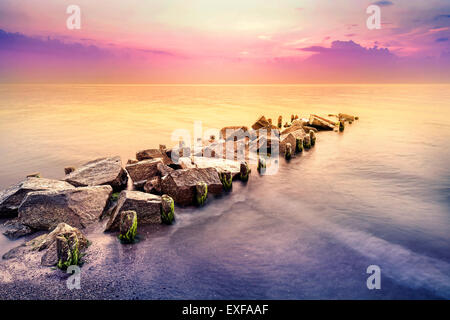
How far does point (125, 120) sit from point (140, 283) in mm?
32191

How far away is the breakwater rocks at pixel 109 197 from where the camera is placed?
7.39 meters

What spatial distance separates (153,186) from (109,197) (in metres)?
1.60

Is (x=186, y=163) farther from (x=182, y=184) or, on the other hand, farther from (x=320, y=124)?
(x=320, y=124)

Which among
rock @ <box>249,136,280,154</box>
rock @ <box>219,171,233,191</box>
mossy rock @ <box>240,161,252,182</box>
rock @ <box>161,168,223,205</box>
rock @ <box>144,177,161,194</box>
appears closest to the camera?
rock @ <box>161,168,223,205</box>

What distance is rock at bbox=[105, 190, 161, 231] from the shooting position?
27.5ft

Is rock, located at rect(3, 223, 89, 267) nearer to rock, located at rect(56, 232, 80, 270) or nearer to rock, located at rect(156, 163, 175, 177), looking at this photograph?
rock, located at rect(56, 232, 80, 270)

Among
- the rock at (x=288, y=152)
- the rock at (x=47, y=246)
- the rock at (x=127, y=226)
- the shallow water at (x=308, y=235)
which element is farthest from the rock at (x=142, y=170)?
the rock at (x=288, y=152)

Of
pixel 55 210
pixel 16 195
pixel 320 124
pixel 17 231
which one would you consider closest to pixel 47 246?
pixel 55 210

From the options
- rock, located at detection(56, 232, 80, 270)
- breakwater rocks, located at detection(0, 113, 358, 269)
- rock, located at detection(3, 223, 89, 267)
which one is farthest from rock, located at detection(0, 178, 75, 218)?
rock, located at detection(56, 232, 80, 270)

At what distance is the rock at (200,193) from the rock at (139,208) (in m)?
1.67

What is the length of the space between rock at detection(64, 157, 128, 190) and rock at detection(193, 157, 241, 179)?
330 centimetres

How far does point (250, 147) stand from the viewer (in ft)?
58.6
